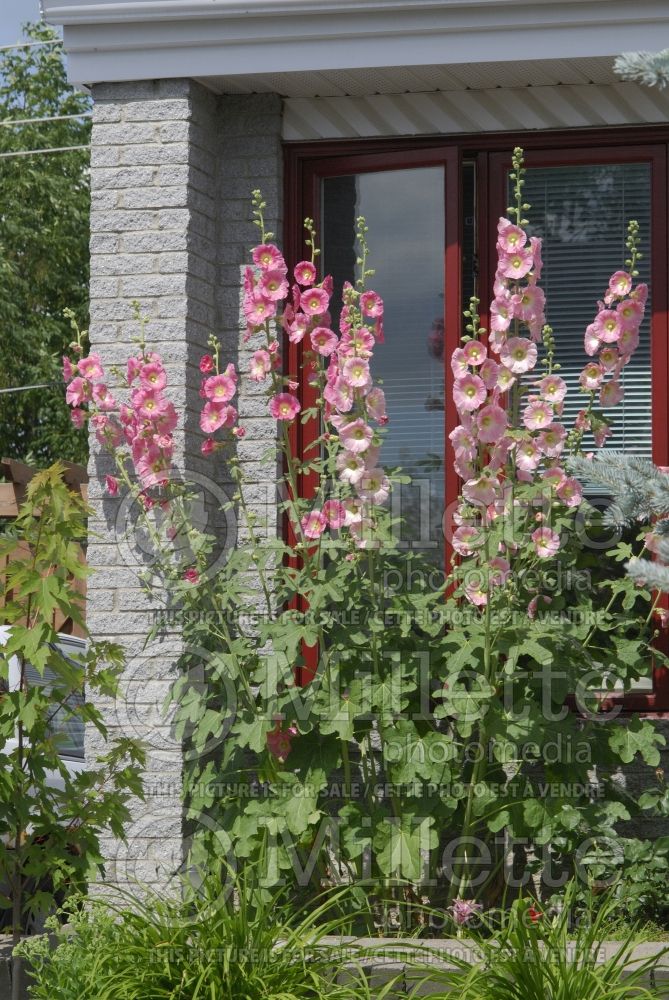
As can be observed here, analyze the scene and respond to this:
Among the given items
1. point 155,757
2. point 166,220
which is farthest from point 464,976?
point 166,220

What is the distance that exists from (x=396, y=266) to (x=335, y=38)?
964 millimetres

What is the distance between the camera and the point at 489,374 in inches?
175

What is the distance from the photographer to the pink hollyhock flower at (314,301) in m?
4.50

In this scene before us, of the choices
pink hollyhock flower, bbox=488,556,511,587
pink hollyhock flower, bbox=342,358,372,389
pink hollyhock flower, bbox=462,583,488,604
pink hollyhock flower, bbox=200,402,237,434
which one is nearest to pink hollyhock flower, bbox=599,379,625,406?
pink hollyhock flower, bbox=488,556,511,587

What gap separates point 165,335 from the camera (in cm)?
525

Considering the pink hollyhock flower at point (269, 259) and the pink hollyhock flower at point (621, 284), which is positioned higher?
the pink hollyhock flower at point (269, 259)

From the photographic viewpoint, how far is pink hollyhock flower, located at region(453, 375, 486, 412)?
4336 mm

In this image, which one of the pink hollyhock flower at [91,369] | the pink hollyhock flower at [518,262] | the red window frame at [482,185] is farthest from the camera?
the red window frame at [482,185]

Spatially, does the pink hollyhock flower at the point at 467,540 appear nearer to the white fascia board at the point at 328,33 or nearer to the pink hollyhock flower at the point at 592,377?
the pink hollyhock flower at the point at 592,377

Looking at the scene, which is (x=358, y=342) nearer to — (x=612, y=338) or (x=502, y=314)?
(x=502, y=314)

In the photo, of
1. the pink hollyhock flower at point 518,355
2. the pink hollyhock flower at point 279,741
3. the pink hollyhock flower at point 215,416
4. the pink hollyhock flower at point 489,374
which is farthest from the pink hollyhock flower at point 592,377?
the pink hollyhock flower at point 279,741

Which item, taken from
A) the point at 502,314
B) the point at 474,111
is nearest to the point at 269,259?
the point at 502,314

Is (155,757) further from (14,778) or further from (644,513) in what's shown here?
(644,513)

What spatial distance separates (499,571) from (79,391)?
173 centimetres
